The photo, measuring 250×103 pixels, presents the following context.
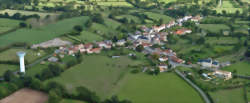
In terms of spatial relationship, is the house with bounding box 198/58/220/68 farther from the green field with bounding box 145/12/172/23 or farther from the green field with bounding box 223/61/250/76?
the green field with bounding box 145/12/172/23

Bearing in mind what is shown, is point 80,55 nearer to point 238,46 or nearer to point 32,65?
point 32,65

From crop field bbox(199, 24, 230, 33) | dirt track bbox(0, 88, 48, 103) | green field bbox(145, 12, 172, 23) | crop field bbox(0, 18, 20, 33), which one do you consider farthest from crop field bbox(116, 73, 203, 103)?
green field bbox(145, 12, 172, 23)

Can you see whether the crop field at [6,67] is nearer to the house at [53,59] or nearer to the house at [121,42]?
the house at [53,59]

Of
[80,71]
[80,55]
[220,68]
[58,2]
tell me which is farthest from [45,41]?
[58,2]

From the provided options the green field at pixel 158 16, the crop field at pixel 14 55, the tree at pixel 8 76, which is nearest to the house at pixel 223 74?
the tree at pixel 8 76

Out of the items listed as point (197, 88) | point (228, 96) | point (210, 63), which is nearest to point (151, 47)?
point (210, 63)

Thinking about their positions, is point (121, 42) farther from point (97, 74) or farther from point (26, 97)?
point (26, 97)
